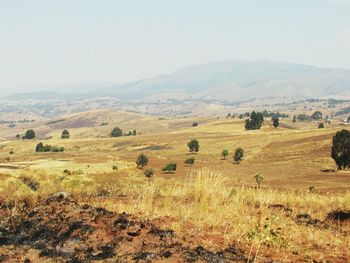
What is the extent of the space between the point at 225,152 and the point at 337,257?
114m

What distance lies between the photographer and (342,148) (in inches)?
3253

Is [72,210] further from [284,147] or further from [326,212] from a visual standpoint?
[284,147]

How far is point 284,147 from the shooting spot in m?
124

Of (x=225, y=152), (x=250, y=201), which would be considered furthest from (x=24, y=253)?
(x=225, y=152)

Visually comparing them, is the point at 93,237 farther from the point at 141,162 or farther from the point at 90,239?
the point at 141,162

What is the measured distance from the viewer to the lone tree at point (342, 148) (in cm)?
8150

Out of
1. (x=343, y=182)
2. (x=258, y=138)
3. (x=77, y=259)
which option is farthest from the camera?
(x=258, y=138)

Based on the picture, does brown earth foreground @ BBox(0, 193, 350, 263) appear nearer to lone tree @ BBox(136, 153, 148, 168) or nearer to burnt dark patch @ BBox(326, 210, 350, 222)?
burnt dark patch @ BBox(326, 210, 350, 222)

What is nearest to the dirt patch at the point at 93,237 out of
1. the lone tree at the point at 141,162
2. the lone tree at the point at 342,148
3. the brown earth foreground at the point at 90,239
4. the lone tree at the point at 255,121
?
the brown earth foreground at the point at 90,239

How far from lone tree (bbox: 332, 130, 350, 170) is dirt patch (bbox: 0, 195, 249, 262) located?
7696 cm

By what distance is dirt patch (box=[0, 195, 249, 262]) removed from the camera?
8.09 meters

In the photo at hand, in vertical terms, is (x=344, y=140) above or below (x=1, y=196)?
below

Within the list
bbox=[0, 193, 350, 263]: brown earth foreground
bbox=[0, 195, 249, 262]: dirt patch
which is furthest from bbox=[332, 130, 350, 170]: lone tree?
bbox=[0, 195, 249, 262]: dirt patch

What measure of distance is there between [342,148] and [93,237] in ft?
263
